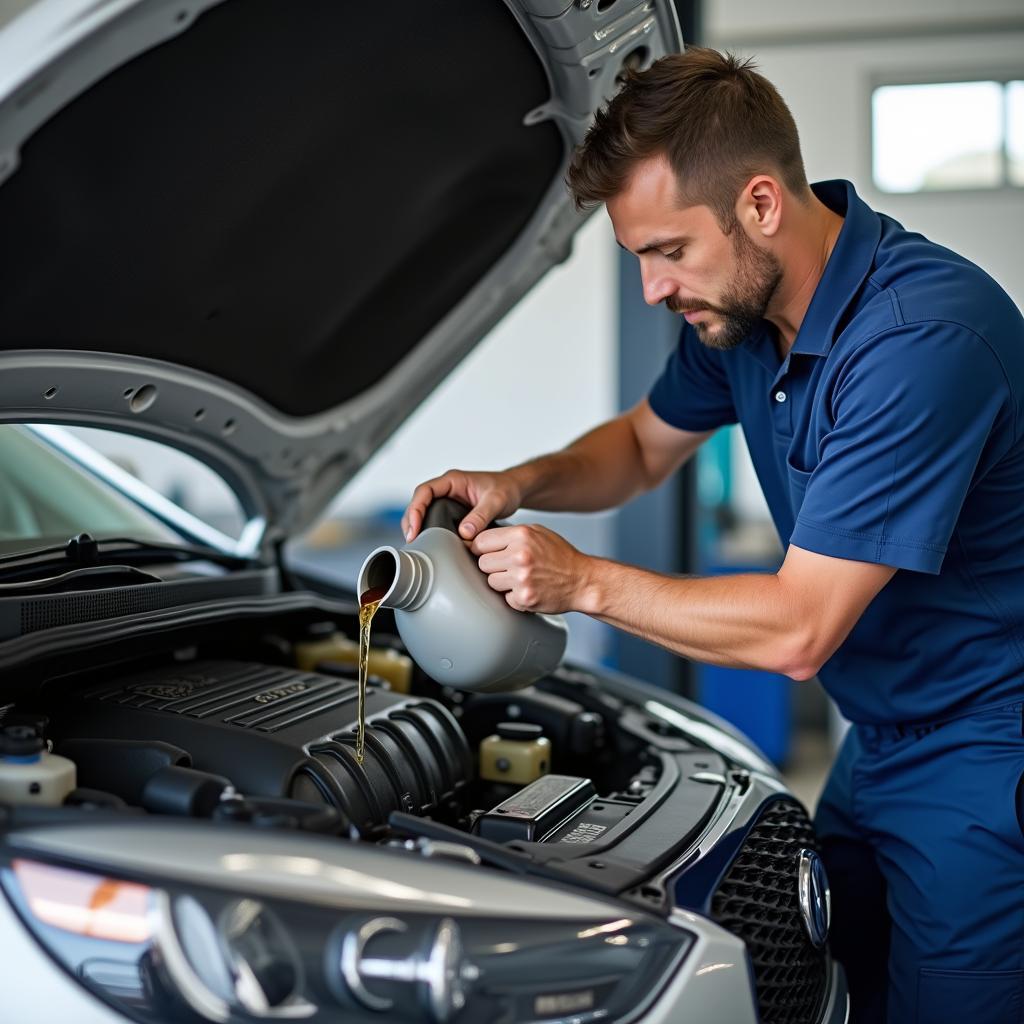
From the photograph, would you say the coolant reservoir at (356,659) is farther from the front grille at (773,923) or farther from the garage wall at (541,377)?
the garage wall at (541,377)

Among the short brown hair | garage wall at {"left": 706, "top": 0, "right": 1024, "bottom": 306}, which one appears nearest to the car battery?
the short brown hair

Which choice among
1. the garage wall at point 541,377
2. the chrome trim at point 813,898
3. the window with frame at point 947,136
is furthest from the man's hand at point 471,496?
the window with frame at point 947,136

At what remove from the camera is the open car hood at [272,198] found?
4.04 ft

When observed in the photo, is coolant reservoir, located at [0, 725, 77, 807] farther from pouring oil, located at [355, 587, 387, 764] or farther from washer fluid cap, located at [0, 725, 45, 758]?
pouring oil, located at [355, 587, 387, 764]

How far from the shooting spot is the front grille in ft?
3.99

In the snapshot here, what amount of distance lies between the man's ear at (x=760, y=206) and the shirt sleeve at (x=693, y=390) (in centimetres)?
40

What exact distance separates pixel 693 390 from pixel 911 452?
0.67 meters

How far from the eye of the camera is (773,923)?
1.26m

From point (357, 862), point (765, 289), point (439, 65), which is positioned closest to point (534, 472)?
point (765, 289)

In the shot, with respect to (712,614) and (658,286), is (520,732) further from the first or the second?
(658,286)

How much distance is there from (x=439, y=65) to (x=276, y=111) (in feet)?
0.74

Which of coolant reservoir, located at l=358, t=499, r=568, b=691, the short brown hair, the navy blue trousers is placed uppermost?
the short brown hair

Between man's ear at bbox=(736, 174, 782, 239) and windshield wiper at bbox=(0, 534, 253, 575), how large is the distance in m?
1.03

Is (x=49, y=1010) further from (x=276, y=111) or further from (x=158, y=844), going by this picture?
(x=276, y=111)
